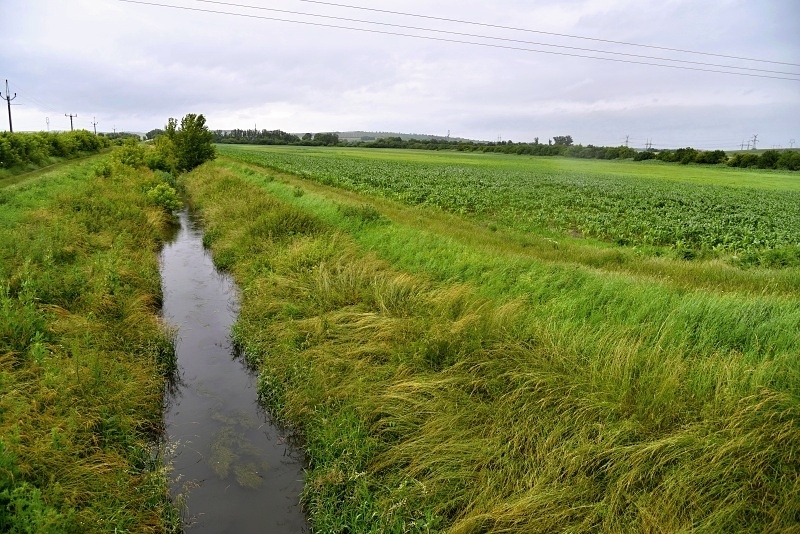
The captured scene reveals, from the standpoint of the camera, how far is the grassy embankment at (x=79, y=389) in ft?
14.0

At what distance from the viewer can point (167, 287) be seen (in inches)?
515

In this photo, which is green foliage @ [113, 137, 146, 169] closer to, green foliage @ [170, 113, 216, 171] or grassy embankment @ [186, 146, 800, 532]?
green foliage @ [170, 113, 216, 171]


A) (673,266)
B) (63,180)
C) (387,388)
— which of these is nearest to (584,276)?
(673,266)

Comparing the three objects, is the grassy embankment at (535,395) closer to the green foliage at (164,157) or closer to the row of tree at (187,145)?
the green foliage at (164,157)

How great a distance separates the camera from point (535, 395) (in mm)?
5516

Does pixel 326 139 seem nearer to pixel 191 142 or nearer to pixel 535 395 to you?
pixel 191 142

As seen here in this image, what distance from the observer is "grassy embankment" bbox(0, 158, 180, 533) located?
168 inches

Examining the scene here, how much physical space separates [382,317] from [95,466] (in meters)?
4.59

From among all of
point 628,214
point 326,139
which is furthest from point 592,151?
point 628,214

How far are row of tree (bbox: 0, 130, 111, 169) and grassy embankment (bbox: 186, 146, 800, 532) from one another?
101 feet

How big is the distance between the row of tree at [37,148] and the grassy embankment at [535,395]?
30.7m

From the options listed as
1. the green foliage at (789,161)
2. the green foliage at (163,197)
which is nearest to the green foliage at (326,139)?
the green foliage at (789,161)

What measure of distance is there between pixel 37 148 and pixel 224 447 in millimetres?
41802

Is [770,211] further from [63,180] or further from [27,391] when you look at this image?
[63,180]
